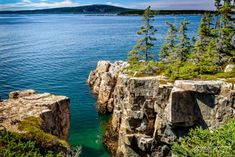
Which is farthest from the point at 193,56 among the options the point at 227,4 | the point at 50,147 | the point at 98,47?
the point at 98,47

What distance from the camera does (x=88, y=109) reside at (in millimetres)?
71875

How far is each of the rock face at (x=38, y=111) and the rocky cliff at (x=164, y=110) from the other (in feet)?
32.8

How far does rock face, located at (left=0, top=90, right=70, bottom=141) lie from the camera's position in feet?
114

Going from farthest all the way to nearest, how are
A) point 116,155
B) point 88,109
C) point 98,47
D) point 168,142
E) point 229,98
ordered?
point 98,47
point 88,109
point 116,155
point 168,142
point 229,98

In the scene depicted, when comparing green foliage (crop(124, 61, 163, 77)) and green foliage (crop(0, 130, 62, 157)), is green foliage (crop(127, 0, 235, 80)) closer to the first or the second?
green foliage (crop(124, 61, 163, 77))

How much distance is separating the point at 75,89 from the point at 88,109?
13.6 meters

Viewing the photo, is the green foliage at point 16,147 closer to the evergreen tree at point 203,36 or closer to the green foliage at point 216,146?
the green foliage at point 216,146

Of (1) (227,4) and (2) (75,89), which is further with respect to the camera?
(2) (75,89)

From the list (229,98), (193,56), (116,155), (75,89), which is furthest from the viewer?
(75,89)

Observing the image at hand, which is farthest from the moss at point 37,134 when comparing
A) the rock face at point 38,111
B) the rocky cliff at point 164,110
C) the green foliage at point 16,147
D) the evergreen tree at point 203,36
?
the evergreen tree at point 203,36

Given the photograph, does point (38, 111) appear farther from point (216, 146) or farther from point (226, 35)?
point (226, 35)

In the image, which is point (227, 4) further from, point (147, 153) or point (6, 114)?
point (6, 114)

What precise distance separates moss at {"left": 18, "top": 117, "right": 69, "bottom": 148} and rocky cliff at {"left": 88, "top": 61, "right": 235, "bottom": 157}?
16.4 metres

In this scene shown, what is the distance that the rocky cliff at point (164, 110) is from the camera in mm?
39375
